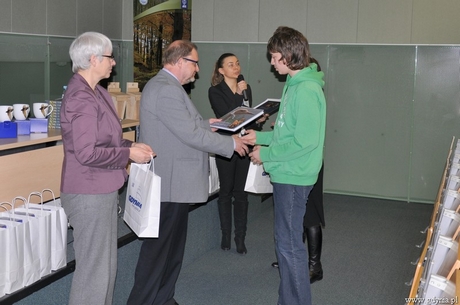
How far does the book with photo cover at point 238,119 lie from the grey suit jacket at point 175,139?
0.21 m

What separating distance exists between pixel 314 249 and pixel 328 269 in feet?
1.57

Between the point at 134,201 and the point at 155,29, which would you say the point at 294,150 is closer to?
the point at 134,201

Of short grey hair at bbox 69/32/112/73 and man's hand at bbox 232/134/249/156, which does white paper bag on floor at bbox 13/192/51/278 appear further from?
man's hand at bbox 232/134/249/156

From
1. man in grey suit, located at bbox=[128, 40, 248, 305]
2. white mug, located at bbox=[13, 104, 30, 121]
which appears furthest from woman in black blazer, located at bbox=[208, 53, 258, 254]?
white mug, located at bbox=[13, 104, 30, 121]

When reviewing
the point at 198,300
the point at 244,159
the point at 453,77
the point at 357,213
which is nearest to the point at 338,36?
the point at 453,77

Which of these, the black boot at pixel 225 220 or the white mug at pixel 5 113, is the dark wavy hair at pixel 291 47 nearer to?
the white mug at pixel 5 113

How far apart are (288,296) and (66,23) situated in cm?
492

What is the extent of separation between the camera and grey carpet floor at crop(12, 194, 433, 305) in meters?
3.89

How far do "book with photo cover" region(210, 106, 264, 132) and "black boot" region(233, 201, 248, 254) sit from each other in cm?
117

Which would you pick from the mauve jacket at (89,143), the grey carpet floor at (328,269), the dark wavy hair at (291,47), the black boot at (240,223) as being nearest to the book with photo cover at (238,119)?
A: the dark wavy hair at (291,47)

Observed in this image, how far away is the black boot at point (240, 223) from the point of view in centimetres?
484

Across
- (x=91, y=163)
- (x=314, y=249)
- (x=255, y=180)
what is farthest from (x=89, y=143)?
(x=314, y=249)

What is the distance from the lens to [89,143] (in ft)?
8.68

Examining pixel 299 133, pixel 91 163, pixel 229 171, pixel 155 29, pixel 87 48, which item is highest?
pixel 155 29
